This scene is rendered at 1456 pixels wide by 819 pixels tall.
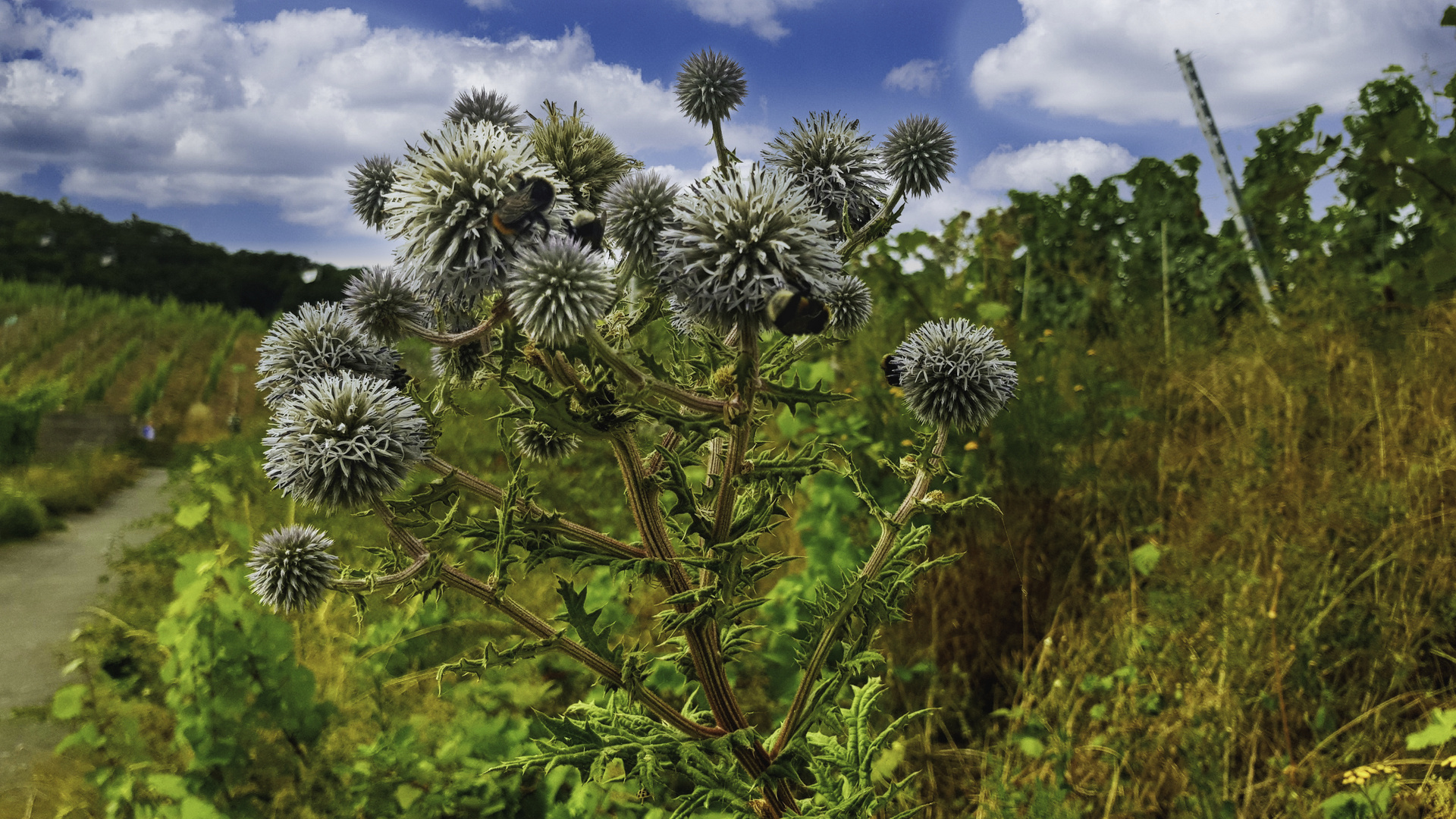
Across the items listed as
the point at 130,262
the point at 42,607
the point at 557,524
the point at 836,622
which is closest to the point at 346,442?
the point at 557,524

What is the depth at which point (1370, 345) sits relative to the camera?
19.1 ft

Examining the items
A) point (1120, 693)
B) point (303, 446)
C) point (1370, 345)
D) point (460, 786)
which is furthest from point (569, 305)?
point (1370, 345)

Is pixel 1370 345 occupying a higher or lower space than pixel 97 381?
higher

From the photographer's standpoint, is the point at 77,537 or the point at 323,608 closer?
the point at 323,608

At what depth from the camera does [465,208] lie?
117 cm

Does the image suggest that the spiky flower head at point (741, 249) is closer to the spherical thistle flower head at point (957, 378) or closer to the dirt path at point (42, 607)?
the spherical thistle flower head at point (957, 378)

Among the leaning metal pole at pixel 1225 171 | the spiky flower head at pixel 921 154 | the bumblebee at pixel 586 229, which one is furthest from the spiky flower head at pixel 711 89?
the leaning metal pole at pixel 1225 171

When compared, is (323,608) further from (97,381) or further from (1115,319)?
(97,381)

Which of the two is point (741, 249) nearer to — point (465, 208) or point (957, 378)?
point (465, 208)

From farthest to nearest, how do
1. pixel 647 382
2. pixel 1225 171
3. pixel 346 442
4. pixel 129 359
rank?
pixel 129 359
pixel 1225 171
pixel 346 442
pixel 647 382

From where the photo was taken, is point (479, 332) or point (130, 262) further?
point (130, 262)

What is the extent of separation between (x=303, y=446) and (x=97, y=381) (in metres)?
19.6

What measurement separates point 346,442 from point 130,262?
41176 mm

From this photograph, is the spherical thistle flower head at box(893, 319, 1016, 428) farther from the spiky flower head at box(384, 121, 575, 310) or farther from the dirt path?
the dirt path
